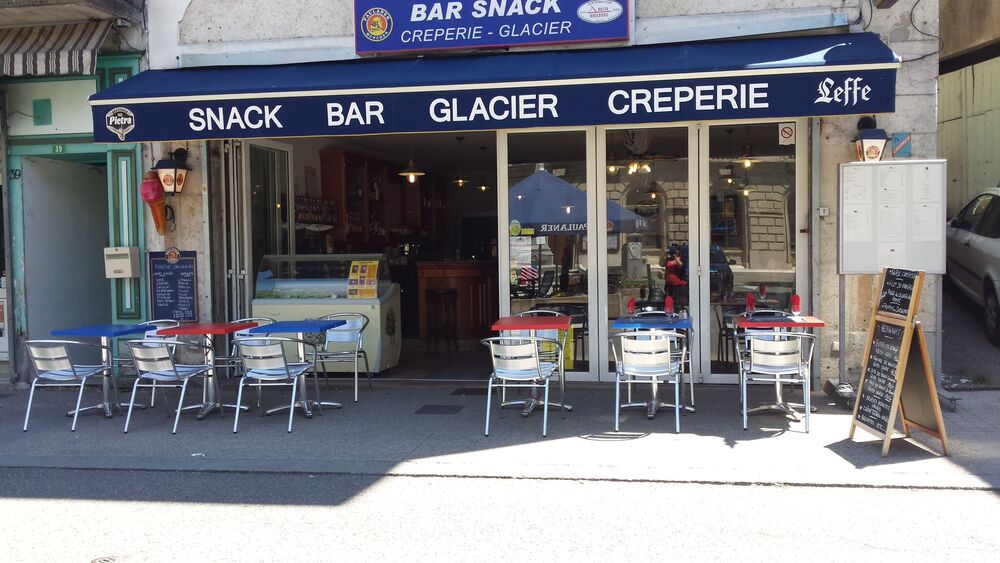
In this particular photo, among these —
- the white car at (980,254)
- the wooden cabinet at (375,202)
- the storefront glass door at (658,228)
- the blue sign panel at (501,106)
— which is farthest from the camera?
the wooden cabinet at (375,202)

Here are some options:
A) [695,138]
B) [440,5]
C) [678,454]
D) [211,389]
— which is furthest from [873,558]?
[440,5]

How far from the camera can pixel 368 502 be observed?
5.43 meters

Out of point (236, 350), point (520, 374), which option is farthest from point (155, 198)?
point (520, 374)

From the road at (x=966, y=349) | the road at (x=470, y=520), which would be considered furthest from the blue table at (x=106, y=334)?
the road at (x=966, y=349)

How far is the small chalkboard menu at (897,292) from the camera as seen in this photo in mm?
6145

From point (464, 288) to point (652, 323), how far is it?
4.92 m

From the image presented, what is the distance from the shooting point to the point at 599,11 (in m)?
8.61

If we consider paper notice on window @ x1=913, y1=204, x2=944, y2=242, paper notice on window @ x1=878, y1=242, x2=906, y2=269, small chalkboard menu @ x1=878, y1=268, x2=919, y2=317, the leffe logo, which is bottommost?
small chalkboard menu @ x1=878, y1=268, x2=919, y2=317

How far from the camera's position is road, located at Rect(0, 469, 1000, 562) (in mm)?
4516

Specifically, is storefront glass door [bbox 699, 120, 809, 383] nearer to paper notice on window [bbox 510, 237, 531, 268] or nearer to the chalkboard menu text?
paper notice on window [bbox 510, 237, 531, 268]

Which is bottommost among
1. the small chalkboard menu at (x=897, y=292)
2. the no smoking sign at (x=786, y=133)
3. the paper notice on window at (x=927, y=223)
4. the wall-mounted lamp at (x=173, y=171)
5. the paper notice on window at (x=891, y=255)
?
the small chalkboard menu at (x=897, y=292)

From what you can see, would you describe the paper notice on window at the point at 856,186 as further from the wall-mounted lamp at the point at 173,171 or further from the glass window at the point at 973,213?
the wall-mounted lamp at the point at 173,171

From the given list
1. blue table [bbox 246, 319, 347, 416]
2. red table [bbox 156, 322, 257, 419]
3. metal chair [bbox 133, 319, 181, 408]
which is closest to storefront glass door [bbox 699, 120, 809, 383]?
blue table [bbox 246, 319, 347, 416]

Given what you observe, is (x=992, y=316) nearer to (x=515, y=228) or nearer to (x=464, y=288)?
(x=515, y=228)
